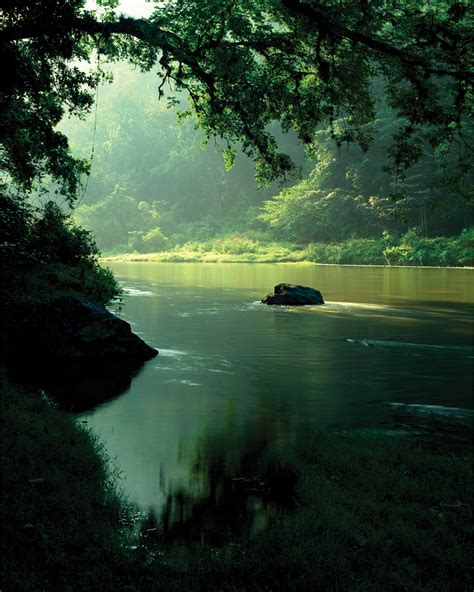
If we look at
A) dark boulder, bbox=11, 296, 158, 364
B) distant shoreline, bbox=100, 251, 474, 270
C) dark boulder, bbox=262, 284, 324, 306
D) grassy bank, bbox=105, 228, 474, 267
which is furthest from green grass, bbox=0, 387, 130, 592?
distant shoreline, bbox=100, 251, 474, 270

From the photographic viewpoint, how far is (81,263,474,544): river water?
354 inches

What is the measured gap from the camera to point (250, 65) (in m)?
17.1

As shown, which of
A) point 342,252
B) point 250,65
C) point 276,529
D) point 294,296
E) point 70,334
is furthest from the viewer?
point 342,252

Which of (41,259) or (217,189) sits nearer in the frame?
(41,259)

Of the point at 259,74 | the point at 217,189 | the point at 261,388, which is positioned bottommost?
the point at 261,388

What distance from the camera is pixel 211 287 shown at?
1772 inches

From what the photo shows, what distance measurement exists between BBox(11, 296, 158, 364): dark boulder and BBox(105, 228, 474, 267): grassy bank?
52246mm

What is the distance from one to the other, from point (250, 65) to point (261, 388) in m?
8.84

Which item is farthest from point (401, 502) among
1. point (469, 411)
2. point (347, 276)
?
point (347, 276)

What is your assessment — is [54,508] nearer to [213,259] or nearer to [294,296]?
[294,296]

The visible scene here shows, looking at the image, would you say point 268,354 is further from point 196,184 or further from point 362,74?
point 196,184

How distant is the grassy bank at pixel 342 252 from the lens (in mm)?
63031

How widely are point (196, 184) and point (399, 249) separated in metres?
67.7

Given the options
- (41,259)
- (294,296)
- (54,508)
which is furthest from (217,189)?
(54,508)
